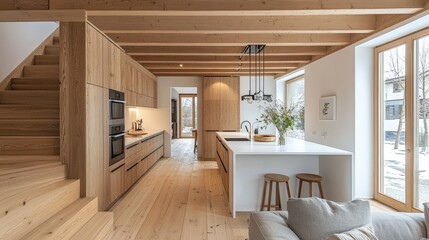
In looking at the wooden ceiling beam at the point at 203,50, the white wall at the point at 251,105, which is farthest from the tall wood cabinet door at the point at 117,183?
the white wall at the point at 251,105

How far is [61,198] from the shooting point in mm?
2473

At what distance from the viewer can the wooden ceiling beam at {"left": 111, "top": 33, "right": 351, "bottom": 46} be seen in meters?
3.88

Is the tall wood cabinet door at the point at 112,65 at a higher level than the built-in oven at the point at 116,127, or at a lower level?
higher

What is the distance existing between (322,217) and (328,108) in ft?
11.4

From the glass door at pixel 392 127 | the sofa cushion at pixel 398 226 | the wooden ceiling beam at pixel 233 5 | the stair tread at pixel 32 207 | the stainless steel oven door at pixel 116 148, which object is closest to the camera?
the sofa cushion at pixel 398 226

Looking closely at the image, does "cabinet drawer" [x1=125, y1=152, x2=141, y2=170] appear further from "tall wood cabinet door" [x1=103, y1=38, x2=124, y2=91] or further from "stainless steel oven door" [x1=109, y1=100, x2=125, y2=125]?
"tall wood cabinet door" [x1=103, y1=38, x2=124, y2=91]

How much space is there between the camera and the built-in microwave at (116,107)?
3610 mm

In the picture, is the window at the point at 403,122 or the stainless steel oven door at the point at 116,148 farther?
the stainless steel oven door at the point at 116,148

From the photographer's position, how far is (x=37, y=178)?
2.43m

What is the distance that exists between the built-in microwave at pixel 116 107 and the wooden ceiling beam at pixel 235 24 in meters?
0.92

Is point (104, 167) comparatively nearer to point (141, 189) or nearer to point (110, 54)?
point (141, 189)

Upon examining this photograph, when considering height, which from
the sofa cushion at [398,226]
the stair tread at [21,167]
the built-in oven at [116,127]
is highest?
the built-in oven at [116,127]

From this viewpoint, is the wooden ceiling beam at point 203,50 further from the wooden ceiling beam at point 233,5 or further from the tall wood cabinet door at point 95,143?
the wooden ceiling beam at point 233,5

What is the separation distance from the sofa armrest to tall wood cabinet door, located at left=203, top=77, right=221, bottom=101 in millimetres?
5650
